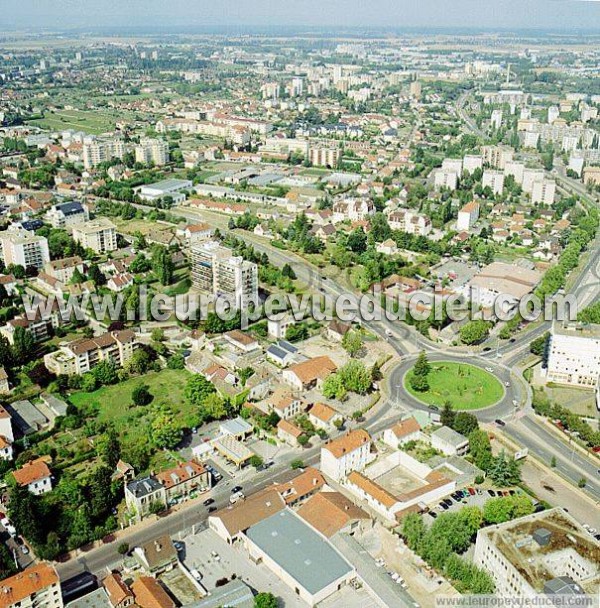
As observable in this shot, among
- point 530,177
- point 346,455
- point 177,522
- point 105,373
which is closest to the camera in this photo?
point 177,522

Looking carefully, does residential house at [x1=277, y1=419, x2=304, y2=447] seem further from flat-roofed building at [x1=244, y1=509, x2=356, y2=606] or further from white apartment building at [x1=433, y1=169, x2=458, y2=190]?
white apartment building at [x1=433, y1=169, x2=458, y2=190]

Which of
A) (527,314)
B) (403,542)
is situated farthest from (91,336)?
(527,314)

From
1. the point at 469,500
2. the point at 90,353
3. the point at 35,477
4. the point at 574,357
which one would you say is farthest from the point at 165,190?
the point at 469,500

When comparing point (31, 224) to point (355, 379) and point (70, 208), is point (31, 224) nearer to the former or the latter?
point (70, 208)

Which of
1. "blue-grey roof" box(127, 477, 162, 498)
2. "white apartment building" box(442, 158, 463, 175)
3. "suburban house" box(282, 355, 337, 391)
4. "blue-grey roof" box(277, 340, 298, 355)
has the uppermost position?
"white apartment building" box(442, 158, 463, 175)

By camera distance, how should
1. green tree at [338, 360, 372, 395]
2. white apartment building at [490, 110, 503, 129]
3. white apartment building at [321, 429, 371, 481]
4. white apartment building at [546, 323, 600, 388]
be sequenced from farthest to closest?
white apartment building at [490, 110, 503, 129] < white apartment building at [546, 323, 600, 388] < green tree at [338, 360, 372, 395] < white apartment building at [321, 429, 371, 481]

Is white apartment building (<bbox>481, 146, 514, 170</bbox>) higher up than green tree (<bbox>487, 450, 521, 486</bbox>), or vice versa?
white apartment building (<bbox>481, 146, 514, 170</bbox>)

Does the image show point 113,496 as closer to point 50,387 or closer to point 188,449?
point 188,449

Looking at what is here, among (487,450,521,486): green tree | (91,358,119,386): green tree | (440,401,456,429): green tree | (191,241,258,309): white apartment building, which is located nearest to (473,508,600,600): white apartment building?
(487,450,521,486): green tree
